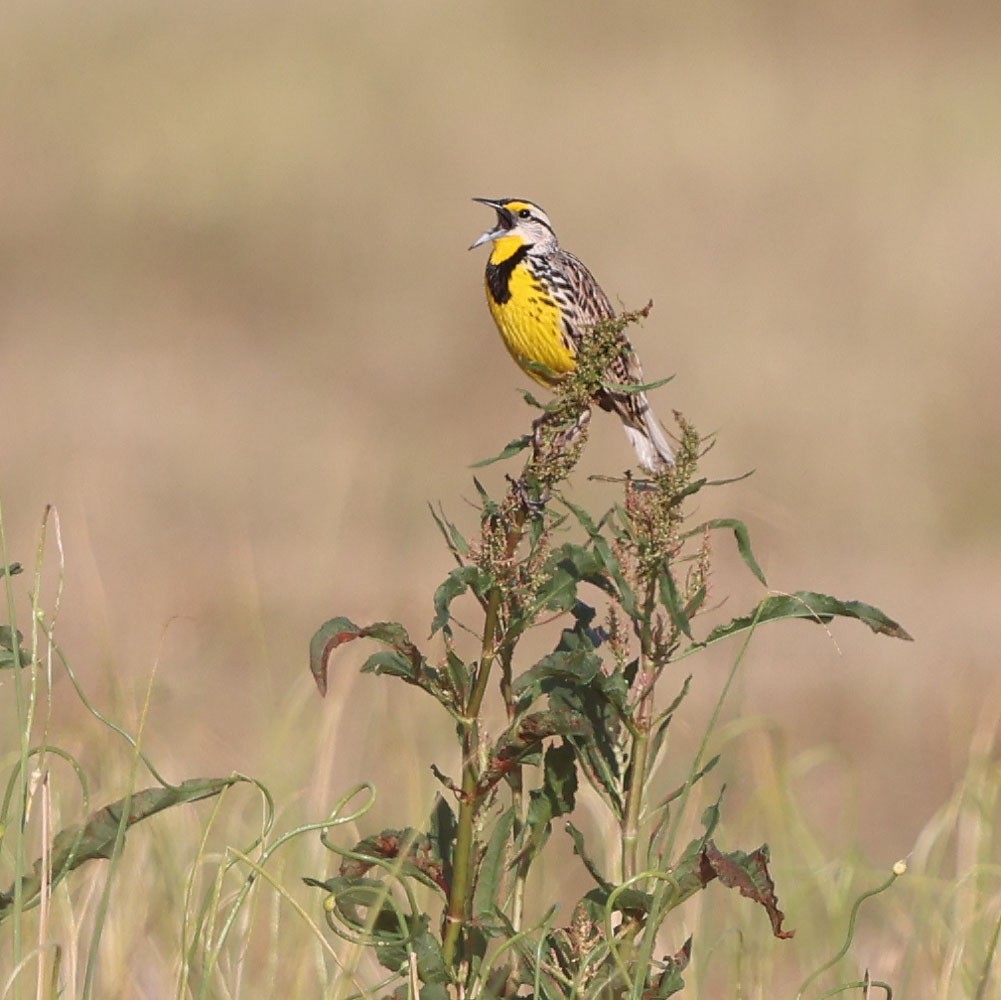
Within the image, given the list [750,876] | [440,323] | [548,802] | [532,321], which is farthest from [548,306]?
[440,323]

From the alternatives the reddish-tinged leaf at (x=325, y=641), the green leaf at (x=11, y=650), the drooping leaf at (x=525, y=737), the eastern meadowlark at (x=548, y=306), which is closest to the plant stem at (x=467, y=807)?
the drooping leaf at (x=525, y=737)

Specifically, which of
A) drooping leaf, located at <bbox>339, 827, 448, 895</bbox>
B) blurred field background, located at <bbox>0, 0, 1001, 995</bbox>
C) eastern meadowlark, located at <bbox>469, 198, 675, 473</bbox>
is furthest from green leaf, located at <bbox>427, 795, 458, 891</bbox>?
blurred field background, located at <bbox>0, 0, 1001, 995</bbox>

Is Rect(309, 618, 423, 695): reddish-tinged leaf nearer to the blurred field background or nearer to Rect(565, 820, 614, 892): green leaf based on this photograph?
Rect(565, 820, 614, 892): green leaf

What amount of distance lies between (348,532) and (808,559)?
6.58ft

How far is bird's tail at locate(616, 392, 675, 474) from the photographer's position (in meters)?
3.41

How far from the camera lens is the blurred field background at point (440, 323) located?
7.54 m

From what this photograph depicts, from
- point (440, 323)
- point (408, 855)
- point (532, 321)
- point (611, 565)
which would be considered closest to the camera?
point (611, 565)

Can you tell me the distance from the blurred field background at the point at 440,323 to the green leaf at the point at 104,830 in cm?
129

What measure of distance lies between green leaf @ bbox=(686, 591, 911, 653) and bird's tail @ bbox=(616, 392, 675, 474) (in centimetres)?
128

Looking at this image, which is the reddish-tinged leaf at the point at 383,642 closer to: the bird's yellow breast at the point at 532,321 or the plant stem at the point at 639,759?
the plant stem at the point at 639,759

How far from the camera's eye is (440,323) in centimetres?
1320

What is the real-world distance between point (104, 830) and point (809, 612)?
714mm

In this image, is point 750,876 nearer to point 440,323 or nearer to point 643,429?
point 643,429

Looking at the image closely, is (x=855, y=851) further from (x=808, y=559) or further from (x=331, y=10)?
(x=331, y=10)
